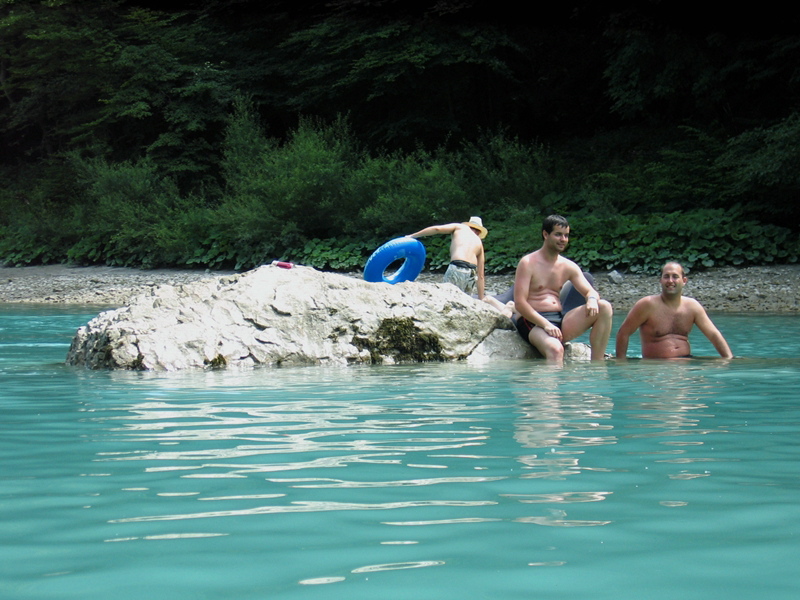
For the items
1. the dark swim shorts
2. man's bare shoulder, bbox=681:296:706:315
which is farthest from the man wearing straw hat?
man's bare shoulder, bbox=681:296:706:315

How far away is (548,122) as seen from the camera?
2777cm

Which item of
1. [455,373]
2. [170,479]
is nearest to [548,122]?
[455,373]

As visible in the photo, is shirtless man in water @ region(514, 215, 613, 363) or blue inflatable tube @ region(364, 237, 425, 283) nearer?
shirtless man in water @ region(514, 215, 613, 363)

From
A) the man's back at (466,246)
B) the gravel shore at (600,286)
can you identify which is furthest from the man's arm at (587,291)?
the gravel shore at (600,286)

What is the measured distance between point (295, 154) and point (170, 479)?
21648 mm

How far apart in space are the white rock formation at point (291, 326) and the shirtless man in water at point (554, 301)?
0.44 metres

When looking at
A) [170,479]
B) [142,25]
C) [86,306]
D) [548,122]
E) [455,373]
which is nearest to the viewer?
[170,479]

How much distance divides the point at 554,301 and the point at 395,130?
19245 millimetres

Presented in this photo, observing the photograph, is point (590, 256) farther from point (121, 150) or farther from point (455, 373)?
point (121, 150)

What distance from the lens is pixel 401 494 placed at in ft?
9.37

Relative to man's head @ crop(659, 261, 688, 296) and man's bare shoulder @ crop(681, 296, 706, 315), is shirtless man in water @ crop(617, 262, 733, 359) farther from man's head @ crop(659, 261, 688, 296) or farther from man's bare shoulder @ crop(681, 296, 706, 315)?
man's head @ crop(659, 261, 688, 296)

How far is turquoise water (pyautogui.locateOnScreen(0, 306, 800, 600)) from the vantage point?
2.07m

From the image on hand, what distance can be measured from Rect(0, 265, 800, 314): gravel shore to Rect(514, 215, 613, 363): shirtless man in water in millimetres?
6588

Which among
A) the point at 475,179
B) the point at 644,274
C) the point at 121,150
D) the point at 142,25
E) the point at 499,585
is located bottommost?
the point at 499,585
